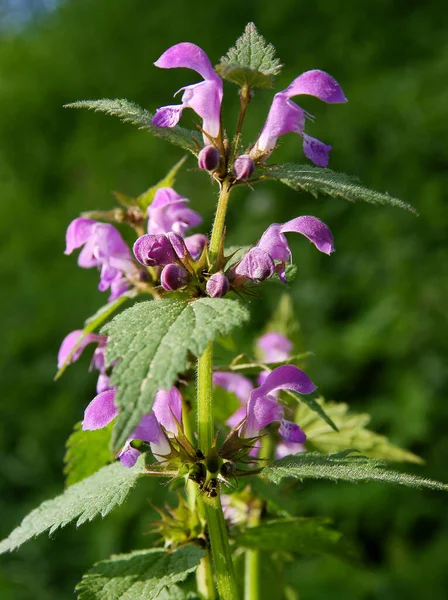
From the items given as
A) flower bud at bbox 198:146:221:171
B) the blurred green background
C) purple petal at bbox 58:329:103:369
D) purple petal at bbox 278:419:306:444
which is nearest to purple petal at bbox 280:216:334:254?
flower bud at bbox 198:146:221:171

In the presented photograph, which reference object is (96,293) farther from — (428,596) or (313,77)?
(313,77)

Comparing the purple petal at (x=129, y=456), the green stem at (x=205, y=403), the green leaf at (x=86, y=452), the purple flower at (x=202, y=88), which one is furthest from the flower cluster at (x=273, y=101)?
the green leaf at (x=86, y=452)

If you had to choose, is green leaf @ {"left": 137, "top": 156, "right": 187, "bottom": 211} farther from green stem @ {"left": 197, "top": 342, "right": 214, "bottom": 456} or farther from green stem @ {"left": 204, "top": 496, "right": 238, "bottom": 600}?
green stem @ {"left": 204, "top": 496, "right": 238, "bottom": 600}

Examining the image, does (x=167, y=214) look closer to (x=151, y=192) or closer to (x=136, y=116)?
(x=151, y=192)

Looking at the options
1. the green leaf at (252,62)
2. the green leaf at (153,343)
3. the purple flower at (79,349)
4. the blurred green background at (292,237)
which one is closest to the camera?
Answer: the green leaf at (153,343)

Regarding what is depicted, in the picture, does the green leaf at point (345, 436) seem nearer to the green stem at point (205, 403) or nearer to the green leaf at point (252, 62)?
the green stem at point (205, 403)
